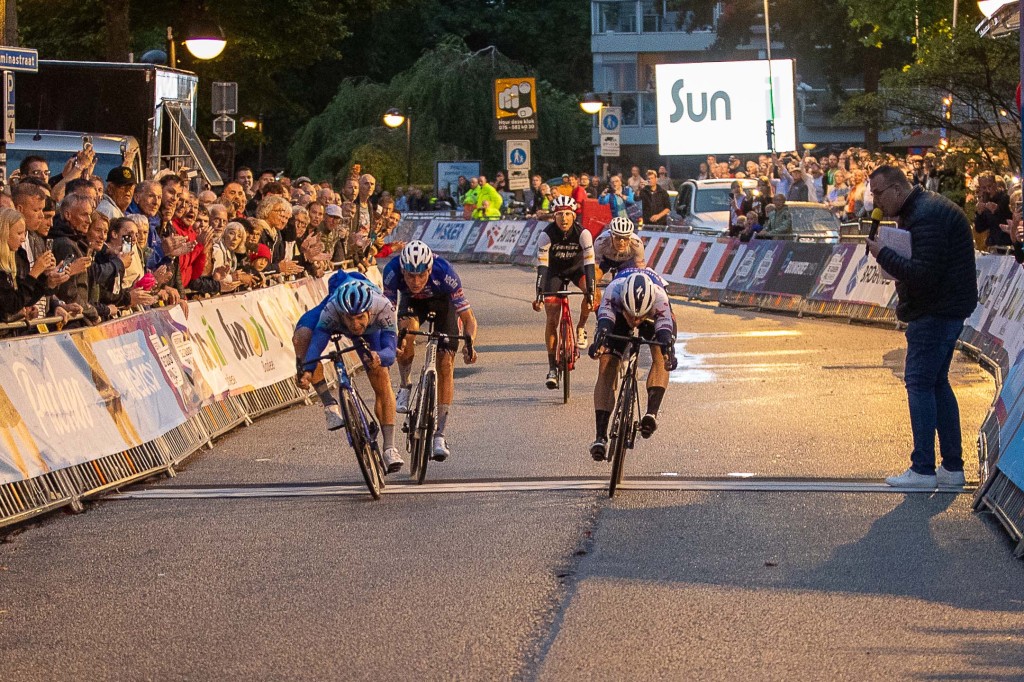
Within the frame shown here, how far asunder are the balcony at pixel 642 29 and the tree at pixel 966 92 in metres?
56.8

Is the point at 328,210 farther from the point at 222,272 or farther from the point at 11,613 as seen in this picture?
the point at 11,613

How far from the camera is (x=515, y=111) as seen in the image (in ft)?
147

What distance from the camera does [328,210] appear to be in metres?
19.6

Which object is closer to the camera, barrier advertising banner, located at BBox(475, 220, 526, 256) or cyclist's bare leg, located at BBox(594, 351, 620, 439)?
cyclist's bare leg, located at BBox(594, 351, 620, 439)

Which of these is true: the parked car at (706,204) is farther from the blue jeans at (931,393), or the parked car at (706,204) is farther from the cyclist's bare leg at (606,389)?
the blue jeans at (931,393)

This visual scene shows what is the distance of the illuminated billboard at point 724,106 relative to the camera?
4459cm

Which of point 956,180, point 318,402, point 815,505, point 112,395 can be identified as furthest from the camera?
point 956,180

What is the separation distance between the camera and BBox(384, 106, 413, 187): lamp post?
51.4m

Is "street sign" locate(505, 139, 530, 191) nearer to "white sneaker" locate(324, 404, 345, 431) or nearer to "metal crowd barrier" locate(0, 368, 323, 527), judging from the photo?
"metal crowd barrier" locate(0, 368, 323, 527)

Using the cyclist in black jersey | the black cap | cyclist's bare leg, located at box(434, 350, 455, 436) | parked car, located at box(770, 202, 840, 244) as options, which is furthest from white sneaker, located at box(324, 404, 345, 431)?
parked car, located at box(770, 202, 840, 244)

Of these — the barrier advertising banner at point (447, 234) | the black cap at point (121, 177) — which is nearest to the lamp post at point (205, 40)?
the black cap at point (121, 177)

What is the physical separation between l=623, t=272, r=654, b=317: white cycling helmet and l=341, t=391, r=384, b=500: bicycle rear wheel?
185 centimetres

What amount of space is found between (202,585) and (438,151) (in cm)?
5141

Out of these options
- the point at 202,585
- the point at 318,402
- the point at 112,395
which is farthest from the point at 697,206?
the point at 202,585
